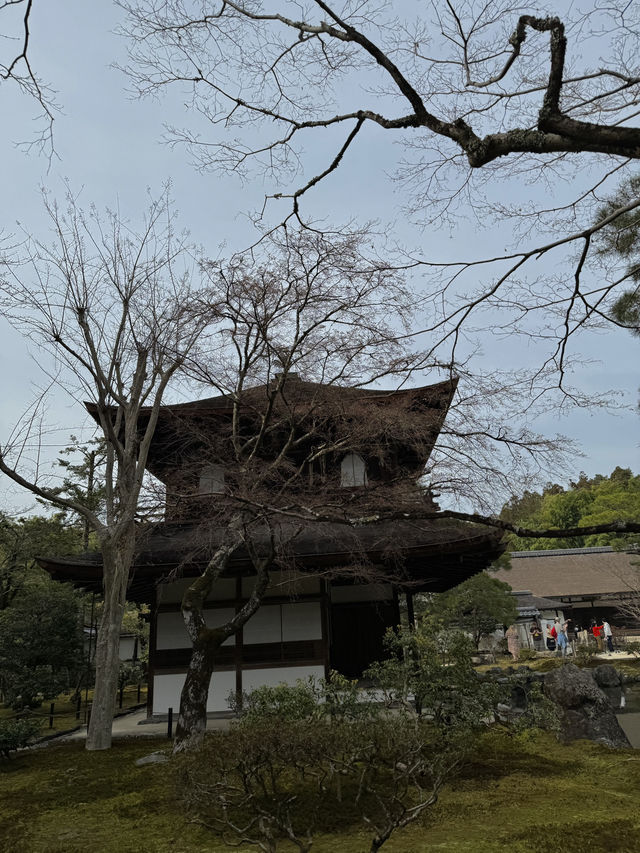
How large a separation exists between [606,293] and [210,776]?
5088 mm

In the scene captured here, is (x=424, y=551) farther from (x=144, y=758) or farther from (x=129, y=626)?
(x=129, y=626)

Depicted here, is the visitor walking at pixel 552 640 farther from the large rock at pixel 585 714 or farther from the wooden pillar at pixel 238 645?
the wooden pillar at pixel 238 645

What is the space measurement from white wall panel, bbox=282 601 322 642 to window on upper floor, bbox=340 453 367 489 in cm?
265

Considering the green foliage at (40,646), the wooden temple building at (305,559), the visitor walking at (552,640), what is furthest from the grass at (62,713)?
the visitor walking at (552,640)

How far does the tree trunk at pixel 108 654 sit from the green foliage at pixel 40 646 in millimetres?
6350

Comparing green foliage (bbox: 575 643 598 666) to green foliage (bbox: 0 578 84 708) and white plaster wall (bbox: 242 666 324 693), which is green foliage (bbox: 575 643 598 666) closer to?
white plaster wall (bbox: 242 666 324 693)

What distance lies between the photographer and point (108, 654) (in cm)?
919

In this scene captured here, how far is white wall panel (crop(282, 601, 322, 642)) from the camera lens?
12031 mm

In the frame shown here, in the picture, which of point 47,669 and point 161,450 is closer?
point 161,450

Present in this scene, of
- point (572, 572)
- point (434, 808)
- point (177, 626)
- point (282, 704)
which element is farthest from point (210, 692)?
point (572, 572)

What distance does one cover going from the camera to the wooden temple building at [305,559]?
10.1 meters

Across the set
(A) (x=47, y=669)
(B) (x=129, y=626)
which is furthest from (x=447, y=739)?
(B) (x=129, y=626)

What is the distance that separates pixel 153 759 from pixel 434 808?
13.6ft

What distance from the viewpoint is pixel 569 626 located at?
106 ft
